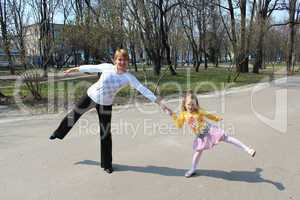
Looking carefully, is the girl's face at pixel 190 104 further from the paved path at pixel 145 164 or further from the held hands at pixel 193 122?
the paved path at pixel 145 164

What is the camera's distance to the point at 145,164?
5477 mm

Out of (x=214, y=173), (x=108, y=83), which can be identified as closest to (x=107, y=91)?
(x=108, y=83)

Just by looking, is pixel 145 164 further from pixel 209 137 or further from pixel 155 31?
pixel 155 31

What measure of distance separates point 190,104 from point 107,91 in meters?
1.20

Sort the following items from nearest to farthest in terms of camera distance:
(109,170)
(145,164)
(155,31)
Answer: (109,170)
(145,164)
(155,31)

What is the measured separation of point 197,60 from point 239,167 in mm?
37347

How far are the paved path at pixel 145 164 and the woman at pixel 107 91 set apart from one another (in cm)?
42

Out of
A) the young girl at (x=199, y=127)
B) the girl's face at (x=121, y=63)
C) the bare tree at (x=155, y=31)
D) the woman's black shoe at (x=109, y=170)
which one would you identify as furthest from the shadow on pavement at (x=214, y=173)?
the bare tree at (x=155, y=31)

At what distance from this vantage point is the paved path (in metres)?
4.36

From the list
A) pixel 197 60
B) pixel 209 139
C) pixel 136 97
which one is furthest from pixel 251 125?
pixel 197 60

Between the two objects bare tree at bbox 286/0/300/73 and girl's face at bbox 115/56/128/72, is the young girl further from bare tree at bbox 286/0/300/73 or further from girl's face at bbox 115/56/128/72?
bare tree at bbox 286/0/300/73

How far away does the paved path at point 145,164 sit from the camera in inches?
172

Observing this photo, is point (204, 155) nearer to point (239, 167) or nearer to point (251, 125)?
point (239, 167)

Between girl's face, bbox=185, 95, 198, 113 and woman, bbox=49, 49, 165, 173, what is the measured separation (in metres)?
0.34
